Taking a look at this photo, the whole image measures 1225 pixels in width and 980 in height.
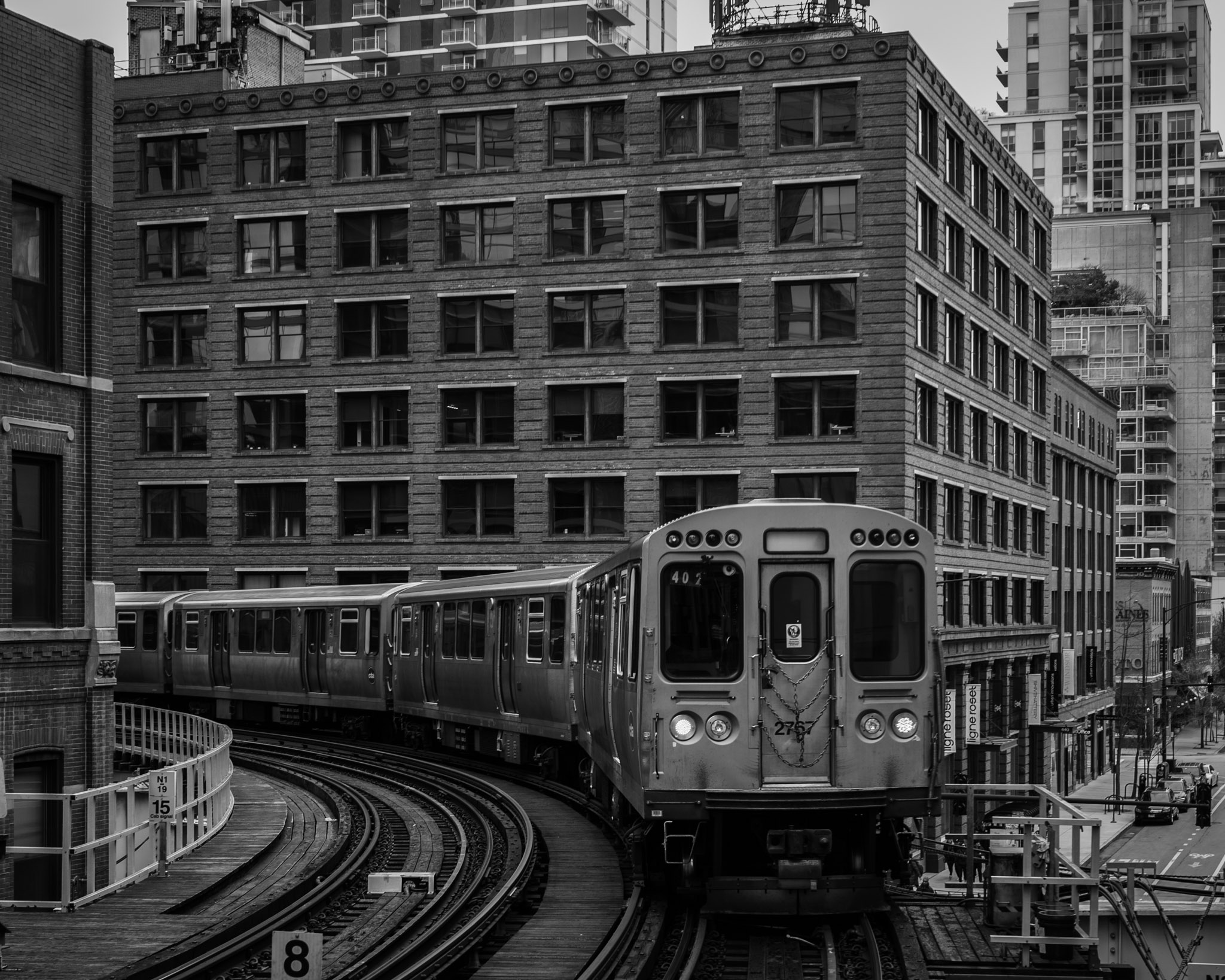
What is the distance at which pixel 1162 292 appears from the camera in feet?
454

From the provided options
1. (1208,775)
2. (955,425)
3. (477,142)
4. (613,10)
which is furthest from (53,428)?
(613,10)

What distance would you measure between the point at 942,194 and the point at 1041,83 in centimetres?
12835

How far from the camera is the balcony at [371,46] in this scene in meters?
127

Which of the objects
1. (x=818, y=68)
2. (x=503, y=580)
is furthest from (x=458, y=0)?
(x=503, y=580)

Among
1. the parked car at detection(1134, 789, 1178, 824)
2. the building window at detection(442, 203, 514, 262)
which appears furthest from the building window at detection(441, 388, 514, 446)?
the parked car at detection(1134, 789, 1178, 824)

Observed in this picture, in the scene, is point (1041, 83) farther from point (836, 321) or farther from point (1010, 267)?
point (836, 321)

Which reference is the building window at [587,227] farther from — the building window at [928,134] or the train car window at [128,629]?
the train car window at [128,629]

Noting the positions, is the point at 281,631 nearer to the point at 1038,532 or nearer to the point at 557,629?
the point at 557,629

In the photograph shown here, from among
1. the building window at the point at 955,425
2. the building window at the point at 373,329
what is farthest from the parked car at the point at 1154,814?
the building window at the point at 373,329

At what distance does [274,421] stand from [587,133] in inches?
546

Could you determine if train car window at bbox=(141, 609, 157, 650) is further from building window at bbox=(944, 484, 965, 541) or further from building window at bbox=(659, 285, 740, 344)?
building window at bbox=(944, 484, 965, 541)

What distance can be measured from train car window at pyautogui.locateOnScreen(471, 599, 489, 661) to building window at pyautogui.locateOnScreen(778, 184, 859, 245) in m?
23.8

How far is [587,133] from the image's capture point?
54.0 meters

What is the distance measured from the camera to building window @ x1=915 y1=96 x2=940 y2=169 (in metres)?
53.3
